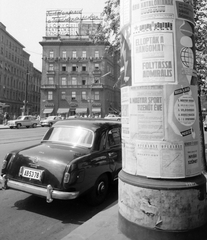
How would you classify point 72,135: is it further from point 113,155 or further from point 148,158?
point 148,158

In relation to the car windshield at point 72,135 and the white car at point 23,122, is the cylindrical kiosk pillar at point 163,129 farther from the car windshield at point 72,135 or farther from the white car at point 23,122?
the white car at point 23,122

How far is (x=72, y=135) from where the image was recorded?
5000 millimetres

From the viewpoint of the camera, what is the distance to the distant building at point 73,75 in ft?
190

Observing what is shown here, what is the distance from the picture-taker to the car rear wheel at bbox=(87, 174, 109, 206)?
4375 mm

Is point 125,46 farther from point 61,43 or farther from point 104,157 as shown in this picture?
point 61,43

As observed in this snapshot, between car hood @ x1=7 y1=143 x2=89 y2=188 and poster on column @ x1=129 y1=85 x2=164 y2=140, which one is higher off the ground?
poster on column @ x1=129 y1=85 x2=164 y2=140

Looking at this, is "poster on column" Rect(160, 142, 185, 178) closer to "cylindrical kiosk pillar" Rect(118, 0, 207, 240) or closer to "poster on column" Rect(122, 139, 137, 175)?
"cylindrical kiosk pillar" Rect(118, 0, 207, 240)

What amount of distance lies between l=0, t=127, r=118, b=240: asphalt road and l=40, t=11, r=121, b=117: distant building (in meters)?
53.3

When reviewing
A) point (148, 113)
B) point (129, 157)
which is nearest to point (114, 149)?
point (129, 157)

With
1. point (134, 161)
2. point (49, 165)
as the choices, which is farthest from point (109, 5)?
point (134, 161)

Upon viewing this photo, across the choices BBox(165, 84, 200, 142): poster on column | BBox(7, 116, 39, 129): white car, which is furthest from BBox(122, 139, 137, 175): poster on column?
BBox(7, 116, 39, 129): white car

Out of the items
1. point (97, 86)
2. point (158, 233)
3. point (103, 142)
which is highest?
point (97, 86)

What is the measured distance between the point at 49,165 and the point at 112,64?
206 ft

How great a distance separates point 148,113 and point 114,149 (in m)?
2.55
